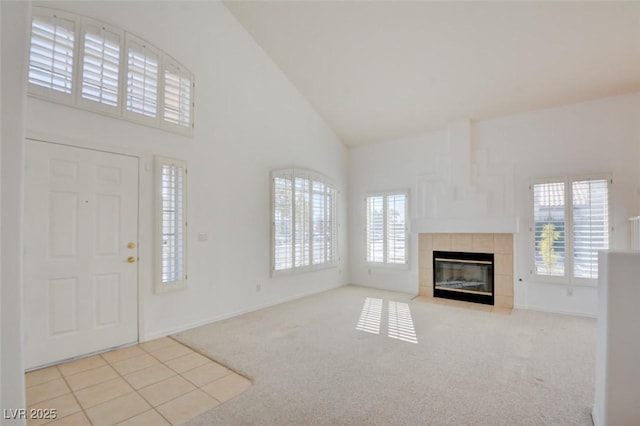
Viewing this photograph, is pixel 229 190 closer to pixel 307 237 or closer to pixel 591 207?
pixel 307 237

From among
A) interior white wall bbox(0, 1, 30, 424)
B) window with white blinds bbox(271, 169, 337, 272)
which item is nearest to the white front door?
window with white blinds bbox(271, 169, 337, 272)

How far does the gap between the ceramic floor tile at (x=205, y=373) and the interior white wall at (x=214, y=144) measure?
1.16 m

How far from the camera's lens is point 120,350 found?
330 centimetres

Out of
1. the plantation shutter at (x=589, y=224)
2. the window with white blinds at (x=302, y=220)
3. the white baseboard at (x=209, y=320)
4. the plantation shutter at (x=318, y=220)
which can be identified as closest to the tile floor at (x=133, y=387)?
the white baseboard at (x=209, y=320)

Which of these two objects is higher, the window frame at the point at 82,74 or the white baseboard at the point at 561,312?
the window frame at the point at 82,74

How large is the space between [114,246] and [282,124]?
331 centimetres

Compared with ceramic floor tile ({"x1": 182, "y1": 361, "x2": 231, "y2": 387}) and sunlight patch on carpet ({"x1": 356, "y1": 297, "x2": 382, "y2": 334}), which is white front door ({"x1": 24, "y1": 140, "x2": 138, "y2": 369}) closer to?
ceramic floor tile ({"x1": 182, "y1": 361, "x2": 231, "y2": 387})

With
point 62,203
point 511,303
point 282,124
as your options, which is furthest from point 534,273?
point 62,203

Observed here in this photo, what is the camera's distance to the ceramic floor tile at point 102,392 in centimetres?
233

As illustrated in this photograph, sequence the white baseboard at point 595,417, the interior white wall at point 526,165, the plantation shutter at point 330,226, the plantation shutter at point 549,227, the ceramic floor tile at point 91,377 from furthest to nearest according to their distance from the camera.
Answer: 1. the plantation shutter at point 330,226
2. the plantation shutter at point 549,227
3. the interior white wall at point 526,165
4. the ceramic floor tile at point 91,377
5. the white baseboard at point 595,417

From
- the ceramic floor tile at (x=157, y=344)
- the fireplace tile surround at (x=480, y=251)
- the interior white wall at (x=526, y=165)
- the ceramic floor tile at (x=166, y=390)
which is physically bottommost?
the ceramic floor tile at (x=157, y=344)

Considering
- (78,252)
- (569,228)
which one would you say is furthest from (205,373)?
(569,228)

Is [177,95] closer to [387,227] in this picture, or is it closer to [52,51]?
[52,51]

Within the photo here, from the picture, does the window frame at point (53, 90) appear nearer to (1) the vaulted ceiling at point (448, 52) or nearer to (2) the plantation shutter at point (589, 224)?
(1) the vaulted ceiling at point (448, 52)
